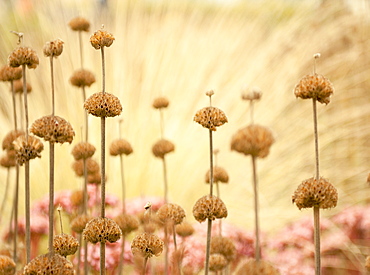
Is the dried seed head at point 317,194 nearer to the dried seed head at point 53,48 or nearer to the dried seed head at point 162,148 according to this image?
the dried seed head at point 53,48

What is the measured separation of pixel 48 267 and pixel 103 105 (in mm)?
147

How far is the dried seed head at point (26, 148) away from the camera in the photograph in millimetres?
472

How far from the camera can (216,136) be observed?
2.73 meters

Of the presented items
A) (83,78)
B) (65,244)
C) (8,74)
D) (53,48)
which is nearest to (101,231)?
(65,244)

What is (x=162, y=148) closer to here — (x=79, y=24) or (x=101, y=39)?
(x=79, y=24)

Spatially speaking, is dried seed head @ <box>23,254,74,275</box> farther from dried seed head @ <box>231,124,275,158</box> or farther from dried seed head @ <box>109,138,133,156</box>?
dried seed head @ <box>109,138,133,156</box>

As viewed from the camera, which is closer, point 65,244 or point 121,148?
point 65,244

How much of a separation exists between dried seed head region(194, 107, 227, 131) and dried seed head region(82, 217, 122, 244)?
0.40ft

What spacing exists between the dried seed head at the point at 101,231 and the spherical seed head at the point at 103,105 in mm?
90

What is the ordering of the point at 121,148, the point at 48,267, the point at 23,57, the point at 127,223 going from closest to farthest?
the point at 48,267
the point at 23,57
the point at 127,223
the point at 121,148

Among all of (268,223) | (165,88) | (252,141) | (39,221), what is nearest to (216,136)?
(165,88)

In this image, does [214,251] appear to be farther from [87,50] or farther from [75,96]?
[87,50]

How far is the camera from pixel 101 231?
1.58 ft

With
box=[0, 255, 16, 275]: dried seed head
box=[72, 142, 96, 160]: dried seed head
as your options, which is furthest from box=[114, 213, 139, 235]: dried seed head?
box=[0, 255, 16, 275]: dried seed head
